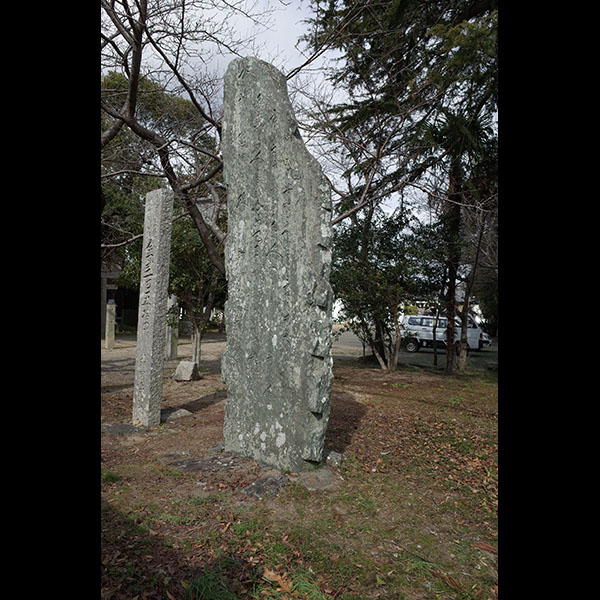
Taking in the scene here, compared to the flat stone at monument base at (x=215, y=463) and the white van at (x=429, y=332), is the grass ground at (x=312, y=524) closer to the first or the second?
the flat stone at monument base at (x=215, y=463)

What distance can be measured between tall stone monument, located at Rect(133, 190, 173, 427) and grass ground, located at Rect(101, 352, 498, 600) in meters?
0.42

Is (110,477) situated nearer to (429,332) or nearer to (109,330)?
(109,330)

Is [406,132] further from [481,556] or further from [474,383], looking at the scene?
[481,556]

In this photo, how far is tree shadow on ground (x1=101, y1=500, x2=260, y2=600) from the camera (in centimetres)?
224

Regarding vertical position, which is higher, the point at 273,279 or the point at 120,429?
the point at 273,279

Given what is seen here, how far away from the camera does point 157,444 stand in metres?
4.68

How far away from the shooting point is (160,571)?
2.42m

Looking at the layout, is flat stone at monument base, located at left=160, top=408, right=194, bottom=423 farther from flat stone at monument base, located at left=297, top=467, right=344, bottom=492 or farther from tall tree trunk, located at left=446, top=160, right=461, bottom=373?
tall tree trunk, located at left=446, top=160, right=461, bottom=373

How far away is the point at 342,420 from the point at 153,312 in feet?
9.50

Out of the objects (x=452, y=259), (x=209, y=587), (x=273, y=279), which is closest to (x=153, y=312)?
(x=273, y=279)

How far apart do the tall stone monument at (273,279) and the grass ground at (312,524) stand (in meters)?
0.50
